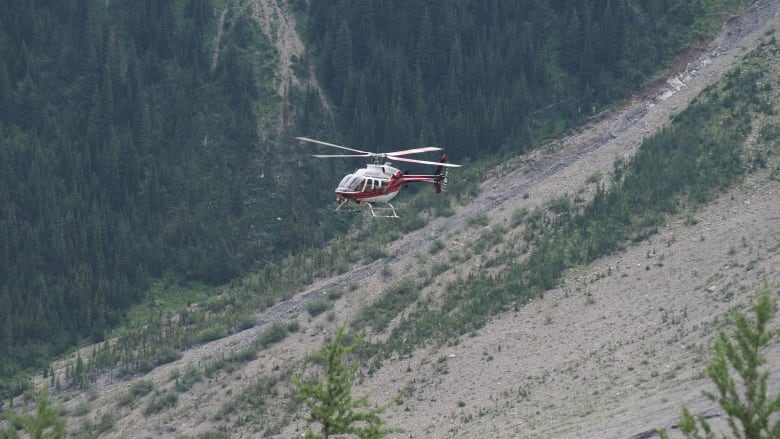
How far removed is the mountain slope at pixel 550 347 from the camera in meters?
52.3

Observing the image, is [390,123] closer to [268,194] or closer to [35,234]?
[268,194]

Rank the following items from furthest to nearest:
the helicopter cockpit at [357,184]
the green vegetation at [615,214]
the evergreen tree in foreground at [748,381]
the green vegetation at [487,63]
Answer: the green vegetation at [487,63] → the green vegetation at [615,214] → the helicopter cockpit at [357,184] → the evergreen tree in foreground at [748,381]

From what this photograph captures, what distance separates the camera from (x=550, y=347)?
61875mm

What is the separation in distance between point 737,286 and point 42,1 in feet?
190

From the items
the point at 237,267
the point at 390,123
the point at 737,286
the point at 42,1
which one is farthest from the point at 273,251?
the point at 737,286

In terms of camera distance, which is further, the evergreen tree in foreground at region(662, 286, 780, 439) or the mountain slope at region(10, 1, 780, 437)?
the mountain slope at region(10, 1, 780, 437)

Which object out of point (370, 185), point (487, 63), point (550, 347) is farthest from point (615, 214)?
point (487, 63)

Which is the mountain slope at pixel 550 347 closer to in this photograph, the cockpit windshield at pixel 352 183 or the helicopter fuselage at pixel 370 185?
the helicopter fuselage at pixel 370 185

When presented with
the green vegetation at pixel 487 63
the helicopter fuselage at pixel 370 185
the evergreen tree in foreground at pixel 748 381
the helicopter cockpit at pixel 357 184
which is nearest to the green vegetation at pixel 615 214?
the green vegetation at pixel 487 63

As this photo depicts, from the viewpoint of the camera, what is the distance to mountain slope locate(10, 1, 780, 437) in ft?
172

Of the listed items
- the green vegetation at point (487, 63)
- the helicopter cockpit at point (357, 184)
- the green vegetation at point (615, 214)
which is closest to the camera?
the helicopter cockpit at point (357, 184)

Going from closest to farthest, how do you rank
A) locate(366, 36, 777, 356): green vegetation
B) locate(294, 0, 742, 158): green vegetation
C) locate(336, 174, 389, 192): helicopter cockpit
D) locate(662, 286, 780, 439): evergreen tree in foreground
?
locate(662, 286, 780, 439): evergreen tree in foreground, locate(336, 174, 389, 192): helicopter cockpit, locate(366, 36, 777, 356): green vegetation, locate(294, 0, 742, 158): green vegetation

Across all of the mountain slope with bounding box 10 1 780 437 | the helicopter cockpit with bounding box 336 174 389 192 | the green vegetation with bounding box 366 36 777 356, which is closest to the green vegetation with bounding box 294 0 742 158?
the mountain slope with bounding box 10 1 780 437

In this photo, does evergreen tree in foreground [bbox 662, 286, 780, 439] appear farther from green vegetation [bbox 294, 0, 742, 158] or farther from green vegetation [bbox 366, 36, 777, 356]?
green vegetation [bbox 294, 0, 742, 158]
